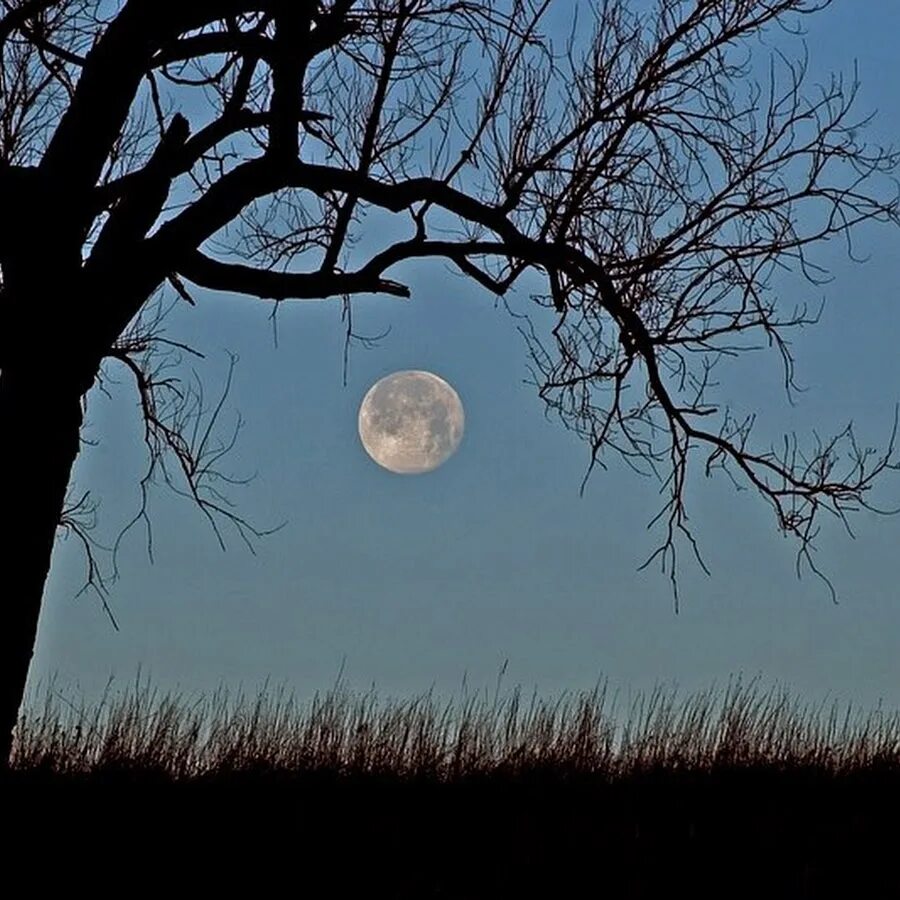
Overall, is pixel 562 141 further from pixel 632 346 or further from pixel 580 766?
pixel 580 766

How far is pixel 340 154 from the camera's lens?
9.27m

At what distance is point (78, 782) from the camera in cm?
955

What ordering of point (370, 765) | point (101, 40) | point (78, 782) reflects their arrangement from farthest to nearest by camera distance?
point (370, 765) → point (78, 782) → point (101, 40)

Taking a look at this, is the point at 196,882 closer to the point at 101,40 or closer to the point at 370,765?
the point at 370,765

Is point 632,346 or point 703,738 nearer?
point 632,346

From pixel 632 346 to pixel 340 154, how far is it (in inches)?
80.3

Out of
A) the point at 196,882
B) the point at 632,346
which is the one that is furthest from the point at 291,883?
the point at 632,346

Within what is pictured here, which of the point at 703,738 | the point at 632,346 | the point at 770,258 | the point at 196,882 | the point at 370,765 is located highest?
the point at 770,258

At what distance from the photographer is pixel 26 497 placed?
24.7ft

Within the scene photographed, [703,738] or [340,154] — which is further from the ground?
[340,154]

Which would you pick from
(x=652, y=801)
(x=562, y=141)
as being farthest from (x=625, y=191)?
(x=652, y=801)

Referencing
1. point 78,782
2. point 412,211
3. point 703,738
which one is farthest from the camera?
point 703,738

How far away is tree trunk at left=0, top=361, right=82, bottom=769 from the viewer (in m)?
7.46

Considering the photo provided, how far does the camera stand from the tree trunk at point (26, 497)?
7.46m
